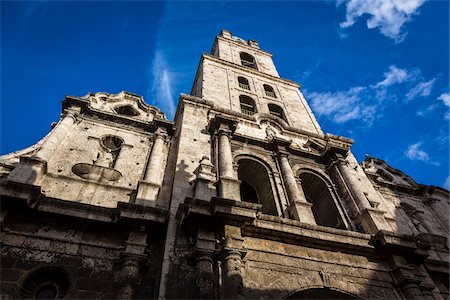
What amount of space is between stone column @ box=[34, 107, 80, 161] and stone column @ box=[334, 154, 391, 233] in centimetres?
1061

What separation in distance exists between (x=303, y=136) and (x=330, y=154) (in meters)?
2.38

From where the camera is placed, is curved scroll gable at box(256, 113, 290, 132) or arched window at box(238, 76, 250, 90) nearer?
curved scroll gable at box(256, 113, 290, 132)

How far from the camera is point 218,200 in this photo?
795cm

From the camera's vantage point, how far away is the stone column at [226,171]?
9527 mm

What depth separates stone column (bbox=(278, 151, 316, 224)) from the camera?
10211mm

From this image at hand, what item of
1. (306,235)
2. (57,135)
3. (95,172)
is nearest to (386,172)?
(306,235)

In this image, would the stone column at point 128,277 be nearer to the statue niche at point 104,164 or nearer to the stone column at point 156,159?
the stone column at point 156,159

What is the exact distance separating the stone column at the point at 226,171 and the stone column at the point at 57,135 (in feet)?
17.8

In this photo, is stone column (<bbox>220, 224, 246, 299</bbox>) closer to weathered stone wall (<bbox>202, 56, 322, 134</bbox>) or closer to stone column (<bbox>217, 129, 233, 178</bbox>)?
stone column (<bbox>217, 129, 233, 178</bbox>)

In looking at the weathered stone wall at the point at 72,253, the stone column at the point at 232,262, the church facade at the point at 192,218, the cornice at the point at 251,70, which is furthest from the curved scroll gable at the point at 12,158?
the cornice at the point at 251,70

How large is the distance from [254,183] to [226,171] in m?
3.05

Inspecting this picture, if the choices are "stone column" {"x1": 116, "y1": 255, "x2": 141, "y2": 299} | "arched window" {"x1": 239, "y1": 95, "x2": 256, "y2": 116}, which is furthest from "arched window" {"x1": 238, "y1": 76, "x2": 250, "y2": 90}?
"stone column" {"x1": 116, "y1": 255, "x2": 141, "y2": 299}

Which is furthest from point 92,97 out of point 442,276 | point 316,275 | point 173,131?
point 442,276

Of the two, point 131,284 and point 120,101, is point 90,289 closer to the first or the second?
point 131,284
